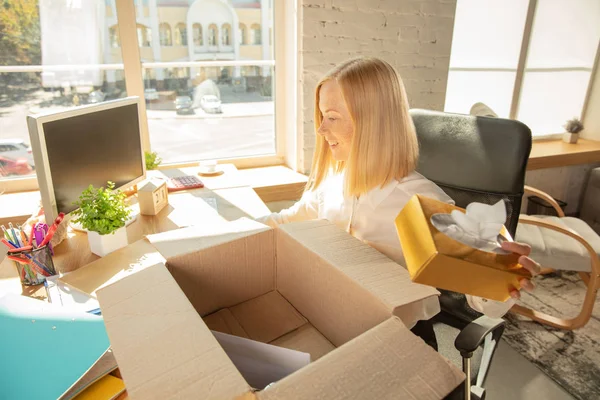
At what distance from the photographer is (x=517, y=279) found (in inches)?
19.2

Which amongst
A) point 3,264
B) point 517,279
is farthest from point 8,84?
point 517,279

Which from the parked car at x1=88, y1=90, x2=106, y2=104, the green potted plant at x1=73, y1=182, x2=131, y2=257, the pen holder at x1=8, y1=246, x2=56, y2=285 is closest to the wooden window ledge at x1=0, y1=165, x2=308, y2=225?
the parked car at x1=88, y1=90, x2=106, y2=104

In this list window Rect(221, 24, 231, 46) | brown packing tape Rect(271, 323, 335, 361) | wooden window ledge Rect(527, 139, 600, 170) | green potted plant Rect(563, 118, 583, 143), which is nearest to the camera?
brown packing tape Rect(271, 323, 335, 361)

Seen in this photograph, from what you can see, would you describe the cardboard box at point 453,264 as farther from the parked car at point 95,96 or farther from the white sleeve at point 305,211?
the parked car at point 95,96

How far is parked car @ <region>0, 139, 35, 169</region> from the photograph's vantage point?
211cm

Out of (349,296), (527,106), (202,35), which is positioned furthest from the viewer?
(527,106)

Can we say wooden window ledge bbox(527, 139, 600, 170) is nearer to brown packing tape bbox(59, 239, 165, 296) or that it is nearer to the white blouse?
the white blouse

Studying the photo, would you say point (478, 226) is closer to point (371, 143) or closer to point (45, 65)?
point (371, 143)

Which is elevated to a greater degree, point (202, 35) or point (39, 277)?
point (202, 35)

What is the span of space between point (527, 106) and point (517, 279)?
130 inches

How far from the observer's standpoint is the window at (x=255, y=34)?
93.0 inches

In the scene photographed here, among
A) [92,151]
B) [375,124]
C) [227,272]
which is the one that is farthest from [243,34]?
[227,272]

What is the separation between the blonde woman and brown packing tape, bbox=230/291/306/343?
1.21 feet

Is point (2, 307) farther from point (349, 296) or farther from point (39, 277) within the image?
point (349, 296)
